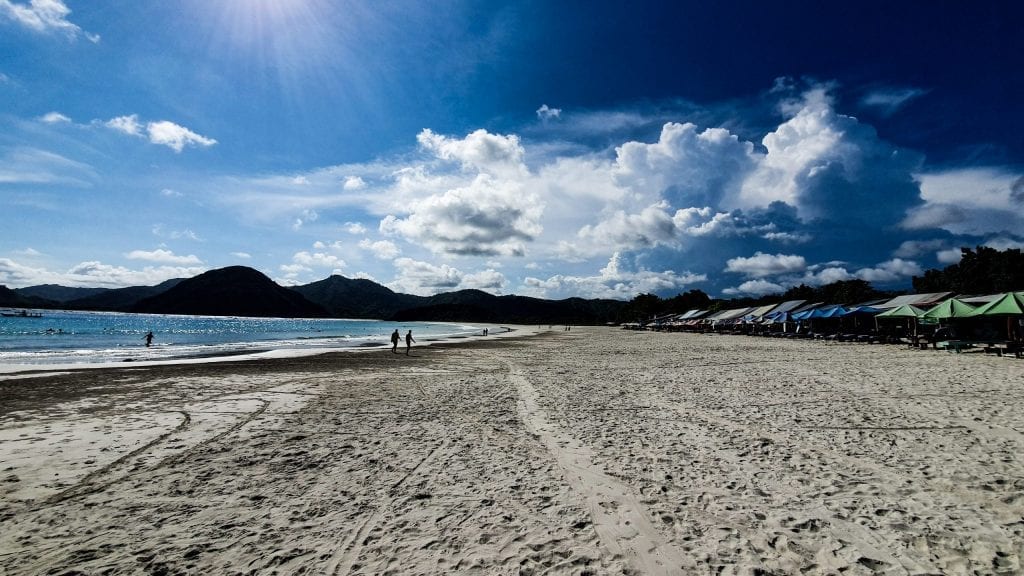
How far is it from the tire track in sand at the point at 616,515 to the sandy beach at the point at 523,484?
0.09ft

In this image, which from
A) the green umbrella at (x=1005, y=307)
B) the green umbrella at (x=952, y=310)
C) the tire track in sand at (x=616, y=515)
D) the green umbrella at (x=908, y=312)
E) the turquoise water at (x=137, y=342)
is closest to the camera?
the tire track in sand at (x=616, y=515)

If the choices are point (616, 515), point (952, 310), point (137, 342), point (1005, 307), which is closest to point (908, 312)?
point (952, 310)

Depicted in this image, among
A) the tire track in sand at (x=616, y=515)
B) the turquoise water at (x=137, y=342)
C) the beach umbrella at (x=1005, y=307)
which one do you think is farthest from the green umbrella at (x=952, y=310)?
the turquoise water at (x=137, y=342)

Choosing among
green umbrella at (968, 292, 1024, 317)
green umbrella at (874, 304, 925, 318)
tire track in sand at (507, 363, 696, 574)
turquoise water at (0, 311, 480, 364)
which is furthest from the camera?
turquoise water at (0, 311, 480, 364)

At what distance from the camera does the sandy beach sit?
161 inches

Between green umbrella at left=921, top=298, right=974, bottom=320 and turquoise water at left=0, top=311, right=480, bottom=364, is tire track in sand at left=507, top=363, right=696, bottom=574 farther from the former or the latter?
turquoise water at left=0, top=311, right=480, bottom=364

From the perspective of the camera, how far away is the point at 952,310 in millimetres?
22266

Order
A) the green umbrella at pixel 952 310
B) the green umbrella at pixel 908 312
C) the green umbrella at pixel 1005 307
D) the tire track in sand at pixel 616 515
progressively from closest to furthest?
the tire track in sand at pixel 616 515, the green umbrella at pixel 1005 307, the green umbrella at pixel 952 310, the green umbrella at pixel 908 312

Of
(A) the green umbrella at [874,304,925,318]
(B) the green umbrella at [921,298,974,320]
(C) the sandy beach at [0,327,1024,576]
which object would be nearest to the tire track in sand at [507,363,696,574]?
(C) the sandy beach at [0,327,1024,576]

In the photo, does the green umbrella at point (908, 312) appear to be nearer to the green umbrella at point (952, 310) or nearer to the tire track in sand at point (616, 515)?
the green umbrella at point (952, 310)

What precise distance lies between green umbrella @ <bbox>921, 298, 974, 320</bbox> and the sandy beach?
13.5 meters

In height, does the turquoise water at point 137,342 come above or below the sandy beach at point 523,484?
below

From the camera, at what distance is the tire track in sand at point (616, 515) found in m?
4.01

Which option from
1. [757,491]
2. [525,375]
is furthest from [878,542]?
[525,375]
